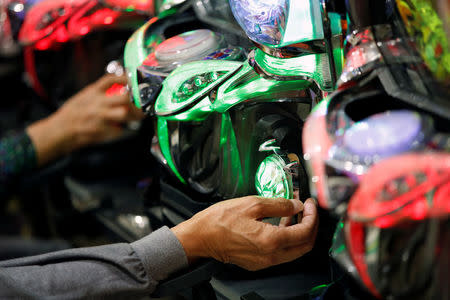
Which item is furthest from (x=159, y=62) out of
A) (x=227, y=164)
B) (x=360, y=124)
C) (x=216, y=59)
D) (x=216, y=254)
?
(x=360, y=124)

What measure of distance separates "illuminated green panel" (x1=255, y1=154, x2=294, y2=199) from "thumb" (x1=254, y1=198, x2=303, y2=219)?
5 cm

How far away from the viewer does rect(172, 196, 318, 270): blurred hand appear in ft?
2.52

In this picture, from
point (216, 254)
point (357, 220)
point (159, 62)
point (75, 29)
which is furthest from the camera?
point (75, 29)

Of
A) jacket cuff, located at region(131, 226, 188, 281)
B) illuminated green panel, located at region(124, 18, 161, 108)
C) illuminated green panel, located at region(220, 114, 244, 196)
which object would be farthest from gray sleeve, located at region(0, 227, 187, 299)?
illuminated green panel, located at region(124, 18, 161, 108)

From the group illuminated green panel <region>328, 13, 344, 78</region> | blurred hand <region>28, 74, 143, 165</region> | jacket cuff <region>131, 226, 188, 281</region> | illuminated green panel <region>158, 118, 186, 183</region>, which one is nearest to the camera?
illuminated green panel <region>328, 13, 344, 78</region>

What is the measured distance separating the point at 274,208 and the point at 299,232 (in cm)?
5

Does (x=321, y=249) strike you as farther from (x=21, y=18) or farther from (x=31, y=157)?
(x=21, y=18)

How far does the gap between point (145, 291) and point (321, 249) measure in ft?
0.90

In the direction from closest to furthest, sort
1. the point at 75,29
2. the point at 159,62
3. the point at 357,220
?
the point at 357,220
the point at 159,62
the point at 75,29

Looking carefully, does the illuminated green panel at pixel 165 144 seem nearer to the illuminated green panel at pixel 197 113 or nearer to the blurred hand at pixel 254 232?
the illuminated green panel at pixel 197 113

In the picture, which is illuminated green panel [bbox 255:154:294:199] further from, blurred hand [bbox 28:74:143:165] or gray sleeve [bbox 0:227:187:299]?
blurred hand [bbox 28:74:143:165]

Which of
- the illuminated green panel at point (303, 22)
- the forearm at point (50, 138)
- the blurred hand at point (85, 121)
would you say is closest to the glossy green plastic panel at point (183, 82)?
the illuminated green panel at point (303, 22)

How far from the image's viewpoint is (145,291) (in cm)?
84

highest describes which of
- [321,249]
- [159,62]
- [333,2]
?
[333,2]
